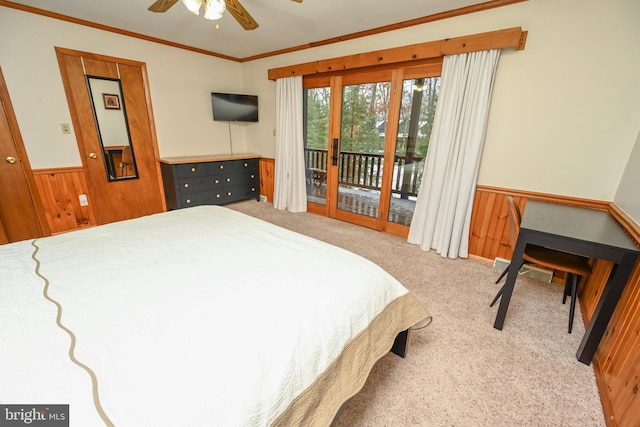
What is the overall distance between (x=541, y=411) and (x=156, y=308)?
1821 mm

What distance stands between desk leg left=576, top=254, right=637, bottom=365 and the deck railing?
190cm

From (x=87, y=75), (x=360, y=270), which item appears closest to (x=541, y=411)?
(x=360, y=270)

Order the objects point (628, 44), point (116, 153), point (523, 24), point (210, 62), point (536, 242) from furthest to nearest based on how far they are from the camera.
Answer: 1. point (210, 62)
2. point (116, 153)
3. point (523, 24)
4. point (628, 44)
5. point (536, 242)

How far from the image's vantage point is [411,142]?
3.05 m

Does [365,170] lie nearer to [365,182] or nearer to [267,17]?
[365,182]

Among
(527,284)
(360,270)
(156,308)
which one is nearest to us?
(156,308)

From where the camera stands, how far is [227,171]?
418cm

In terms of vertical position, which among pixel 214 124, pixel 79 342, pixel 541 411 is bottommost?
pixel 541 411

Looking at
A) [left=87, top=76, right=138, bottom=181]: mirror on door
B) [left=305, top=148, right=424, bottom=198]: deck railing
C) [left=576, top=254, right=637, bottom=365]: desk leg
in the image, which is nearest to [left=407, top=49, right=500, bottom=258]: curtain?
[left=305, top=148, right=424, bottom=198]: deck railing

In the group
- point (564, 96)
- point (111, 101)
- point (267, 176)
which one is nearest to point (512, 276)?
point (564, 96)

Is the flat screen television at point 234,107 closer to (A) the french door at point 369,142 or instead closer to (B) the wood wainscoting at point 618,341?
(A) the french door at point 369,142

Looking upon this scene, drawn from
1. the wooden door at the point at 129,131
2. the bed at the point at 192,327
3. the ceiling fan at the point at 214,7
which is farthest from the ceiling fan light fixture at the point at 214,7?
the wooden door at the point at 129,131

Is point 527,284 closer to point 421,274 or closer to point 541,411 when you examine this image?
point 421,274

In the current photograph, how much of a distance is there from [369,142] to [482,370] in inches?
106
